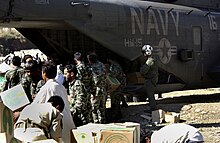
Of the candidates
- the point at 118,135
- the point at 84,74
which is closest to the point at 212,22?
the point at 84,74

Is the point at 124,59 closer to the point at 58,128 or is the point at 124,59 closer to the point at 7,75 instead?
the point at 7,75

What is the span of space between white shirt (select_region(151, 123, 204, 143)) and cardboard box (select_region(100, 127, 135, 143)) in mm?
680

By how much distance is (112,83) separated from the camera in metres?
8.87

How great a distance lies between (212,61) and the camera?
43.5 ft

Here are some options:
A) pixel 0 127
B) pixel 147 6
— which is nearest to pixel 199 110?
pixel 147 6

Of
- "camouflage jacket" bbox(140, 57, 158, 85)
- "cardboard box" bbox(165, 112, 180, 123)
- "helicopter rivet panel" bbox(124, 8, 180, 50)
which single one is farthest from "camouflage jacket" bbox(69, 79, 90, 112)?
"helicopter rivet panel" bbox(124, 8, 180, 50)

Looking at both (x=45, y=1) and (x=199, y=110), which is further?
(x=199, y=110)

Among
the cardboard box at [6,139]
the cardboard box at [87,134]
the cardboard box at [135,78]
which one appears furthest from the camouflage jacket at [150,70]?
the cardboard box at [6,139]

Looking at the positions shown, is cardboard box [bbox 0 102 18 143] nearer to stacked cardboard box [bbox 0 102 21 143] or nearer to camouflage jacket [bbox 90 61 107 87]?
stacked cardboard box [bbox 0 102 21 143]

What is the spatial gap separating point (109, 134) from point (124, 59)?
6066 millimetres

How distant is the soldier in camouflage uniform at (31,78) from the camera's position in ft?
24.5

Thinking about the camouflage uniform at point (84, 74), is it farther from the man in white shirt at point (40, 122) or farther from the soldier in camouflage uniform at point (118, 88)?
the man in white shirt at point (40, 122)

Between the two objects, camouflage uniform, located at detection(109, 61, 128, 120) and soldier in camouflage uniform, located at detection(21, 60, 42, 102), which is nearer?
soldier in camouflage uniform, located at detection(21, 60, 42, 102)

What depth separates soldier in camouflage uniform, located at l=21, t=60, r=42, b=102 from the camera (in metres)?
7.47
